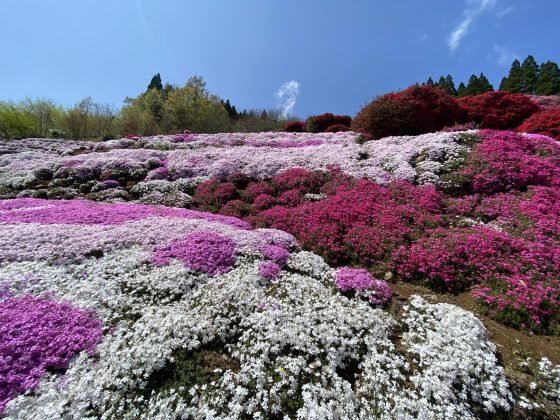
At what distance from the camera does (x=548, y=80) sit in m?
66.2

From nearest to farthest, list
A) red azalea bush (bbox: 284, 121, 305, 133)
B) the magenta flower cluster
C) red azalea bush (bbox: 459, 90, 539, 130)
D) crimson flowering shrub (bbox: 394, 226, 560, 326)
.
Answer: crimson flowering shrub (bbox: 394, 226, 560, 326) → the magenta flower cluster → red azalea bush (bbox: 459, 90, 539, 130) → red azalea bush (bbox: 284, 121, 305, 133)

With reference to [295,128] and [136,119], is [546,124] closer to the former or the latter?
[295,128]

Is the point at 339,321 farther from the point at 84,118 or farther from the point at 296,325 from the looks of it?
the point at 84,118

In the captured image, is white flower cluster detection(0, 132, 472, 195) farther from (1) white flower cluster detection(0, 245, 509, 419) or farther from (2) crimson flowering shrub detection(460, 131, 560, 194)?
(1) white flower cluster detection(0, 245, 509, 419)

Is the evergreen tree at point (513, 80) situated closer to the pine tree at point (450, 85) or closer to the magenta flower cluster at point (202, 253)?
the pine tree at point (450, 85)

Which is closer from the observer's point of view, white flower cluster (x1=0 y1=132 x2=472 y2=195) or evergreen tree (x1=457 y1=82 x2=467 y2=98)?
white flower cluster (x1=0 y1=132 x2=472 y2=195)

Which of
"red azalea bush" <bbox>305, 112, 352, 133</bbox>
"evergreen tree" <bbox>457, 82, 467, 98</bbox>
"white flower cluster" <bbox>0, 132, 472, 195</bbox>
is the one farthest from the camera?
"evergreen tree" <bbox>457, 82, 467, 98</bbox>

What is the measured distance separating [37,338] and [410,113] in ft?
77.5

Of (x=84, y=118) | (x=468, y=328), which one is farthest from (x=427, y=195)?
(x=84, y=118)

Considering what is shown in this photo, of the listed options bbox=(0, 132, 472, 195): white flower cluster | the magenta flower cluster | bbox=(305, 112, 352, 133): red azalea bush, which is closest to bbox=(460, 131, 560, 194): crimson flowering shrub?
bbox=(0, 132, 472, 195): white flower cluster

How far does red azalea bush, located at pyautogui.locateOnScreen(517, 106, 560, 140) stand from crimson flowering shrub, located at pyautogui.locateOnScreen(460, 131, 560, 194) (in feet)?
17.0

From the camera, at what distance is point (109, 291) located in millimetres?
7379

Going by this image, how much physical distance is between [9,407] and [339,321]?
596 centimetres

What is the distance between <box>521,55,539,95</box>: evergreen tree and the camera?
234ft
